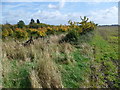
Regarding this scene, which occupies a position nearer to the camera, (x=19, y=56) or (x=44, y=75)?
(x=44, y=75)

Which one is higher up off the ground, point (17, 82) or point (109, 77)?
point (17, 82)

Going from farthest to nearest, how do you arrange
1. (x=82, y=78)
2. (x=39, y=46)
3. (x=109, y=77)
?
(x=39, y=46)
(x=109, y=77)
(x=82, y=78)

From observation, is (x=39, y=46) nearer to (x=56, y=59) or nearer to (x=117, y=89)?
(x=56, y=59)

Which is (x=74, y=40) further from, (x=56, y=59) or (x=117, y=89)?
(x=117, y=89)

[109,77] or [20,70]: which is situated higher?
[20,70]

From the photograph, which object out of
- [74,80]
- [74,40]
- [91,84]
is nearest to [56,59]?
[74,80]

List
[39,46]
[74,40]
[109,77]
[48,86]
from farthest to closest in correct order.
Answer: [74,40]
[39,46]
[109,77]
[48,86]

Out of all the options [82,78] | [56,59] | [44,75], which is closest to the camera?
[44,75]

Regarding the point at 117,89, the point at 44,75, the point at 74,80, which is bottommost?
the point at 117,89

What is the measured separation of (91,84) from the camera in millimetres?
3865

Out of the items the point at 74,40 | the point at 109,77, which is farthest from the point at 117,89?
the point at 74,40

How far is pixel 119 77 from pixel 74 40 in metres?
6.29

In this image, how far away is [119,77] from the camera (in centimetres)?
462

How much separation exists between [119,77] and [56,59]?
8.28 feet
